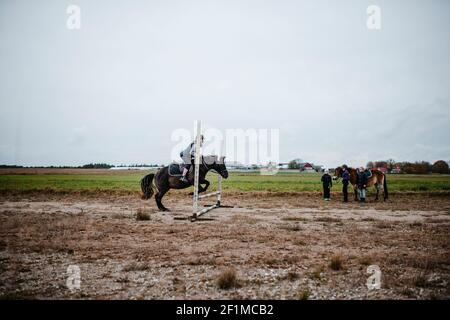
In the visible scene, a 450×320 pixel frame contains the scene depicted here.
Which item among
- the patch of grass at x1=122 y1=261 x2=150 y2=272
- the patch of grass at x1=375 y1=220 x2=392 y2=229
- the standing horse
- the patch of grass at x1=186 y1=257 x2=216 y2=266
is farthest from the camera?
the standing horse

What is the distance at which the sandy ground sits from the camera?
3.86 metres

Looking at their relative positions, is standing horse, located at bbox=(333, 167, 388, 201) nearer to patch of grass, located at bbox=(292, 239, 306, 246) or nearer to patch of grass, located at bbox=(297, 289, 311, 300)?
patch of grass, located at bbox=(292, 239, 306, 246)

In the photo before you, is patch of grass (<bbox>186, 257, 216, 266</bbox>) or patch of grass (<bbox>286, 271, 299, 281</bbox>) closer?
patch of grass (<bbox>286, 271, 299, 281</bbox>)

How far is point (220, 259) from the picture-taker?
5.26 meters

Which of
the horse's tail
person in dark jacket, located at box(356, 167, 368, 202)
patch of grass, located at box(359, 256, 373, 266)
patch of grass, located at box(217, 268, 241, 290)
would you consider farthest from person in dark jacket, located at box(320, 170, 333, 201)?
patch of grass, located at box(217, 268, 241, 290)

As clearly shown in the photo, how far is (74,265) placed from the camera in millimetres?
4949

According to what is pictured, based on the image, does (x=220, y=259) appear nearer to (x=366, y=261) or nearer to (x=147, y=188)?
(x=366, y=261)

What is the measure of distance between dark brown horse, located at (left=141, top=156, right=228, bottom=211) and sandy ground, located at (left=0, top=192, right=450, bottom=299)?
9.23 ft

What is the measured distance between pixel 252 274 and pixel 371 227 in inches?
237

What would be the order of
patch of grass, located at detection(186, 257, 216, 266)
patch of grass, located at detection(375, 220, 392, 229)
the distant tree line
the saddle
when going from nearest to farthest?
patch of grass, located at detection(186, 257, 216, 266) < patch of grass, located at detection(375, 220, 392, 229) < the saddle < the distant tree line
